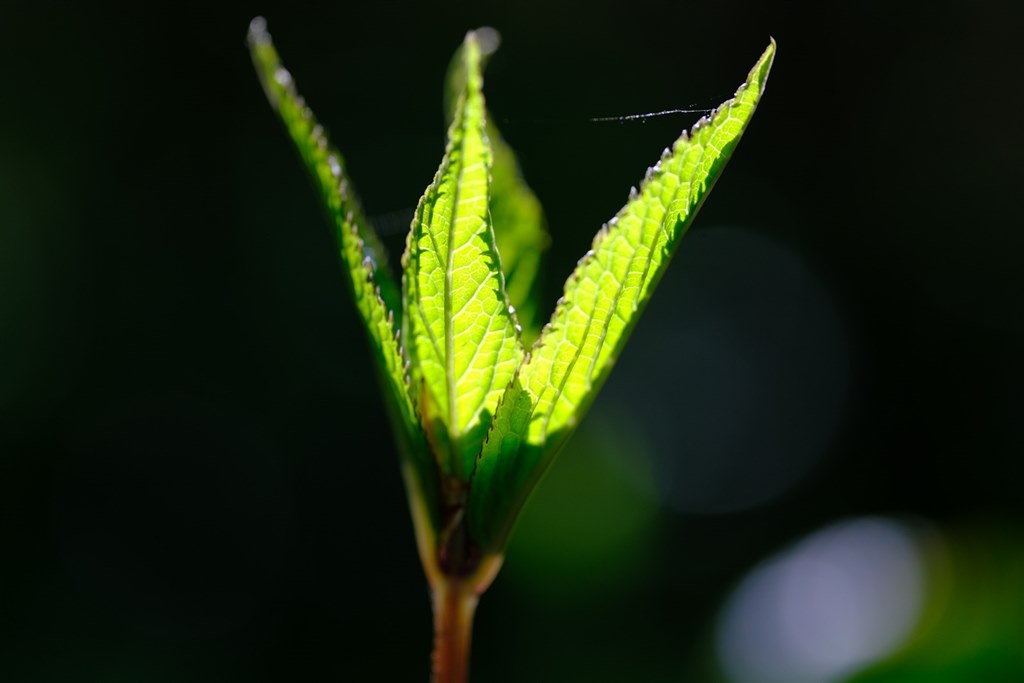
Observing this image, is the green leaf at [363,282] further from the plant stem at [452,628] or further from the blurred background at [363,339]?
the blurred background at [363,339]

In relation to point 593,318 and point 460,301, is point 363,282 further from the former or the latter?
point 593,318

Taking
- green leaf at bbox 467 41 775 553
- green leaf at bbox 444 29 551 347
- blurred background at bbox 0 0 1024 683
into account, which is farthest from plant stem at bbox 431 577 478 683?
blurred background at bbox 0 0 1024 683

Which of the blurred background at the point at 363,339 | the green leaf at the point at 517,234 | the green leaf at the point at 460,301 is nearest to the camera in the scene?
the green leaf at the point at 460,301

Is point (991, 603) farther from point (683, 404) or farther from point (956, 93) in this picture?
point (956, 93)

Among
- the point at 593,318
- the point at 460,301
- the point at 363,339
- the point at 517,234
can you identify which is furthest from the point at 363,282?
the point at 363,339

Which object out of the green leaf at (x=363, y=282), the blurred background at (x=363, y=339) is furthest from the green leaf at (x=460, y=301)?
the blurred background at (x=363, y=339)
